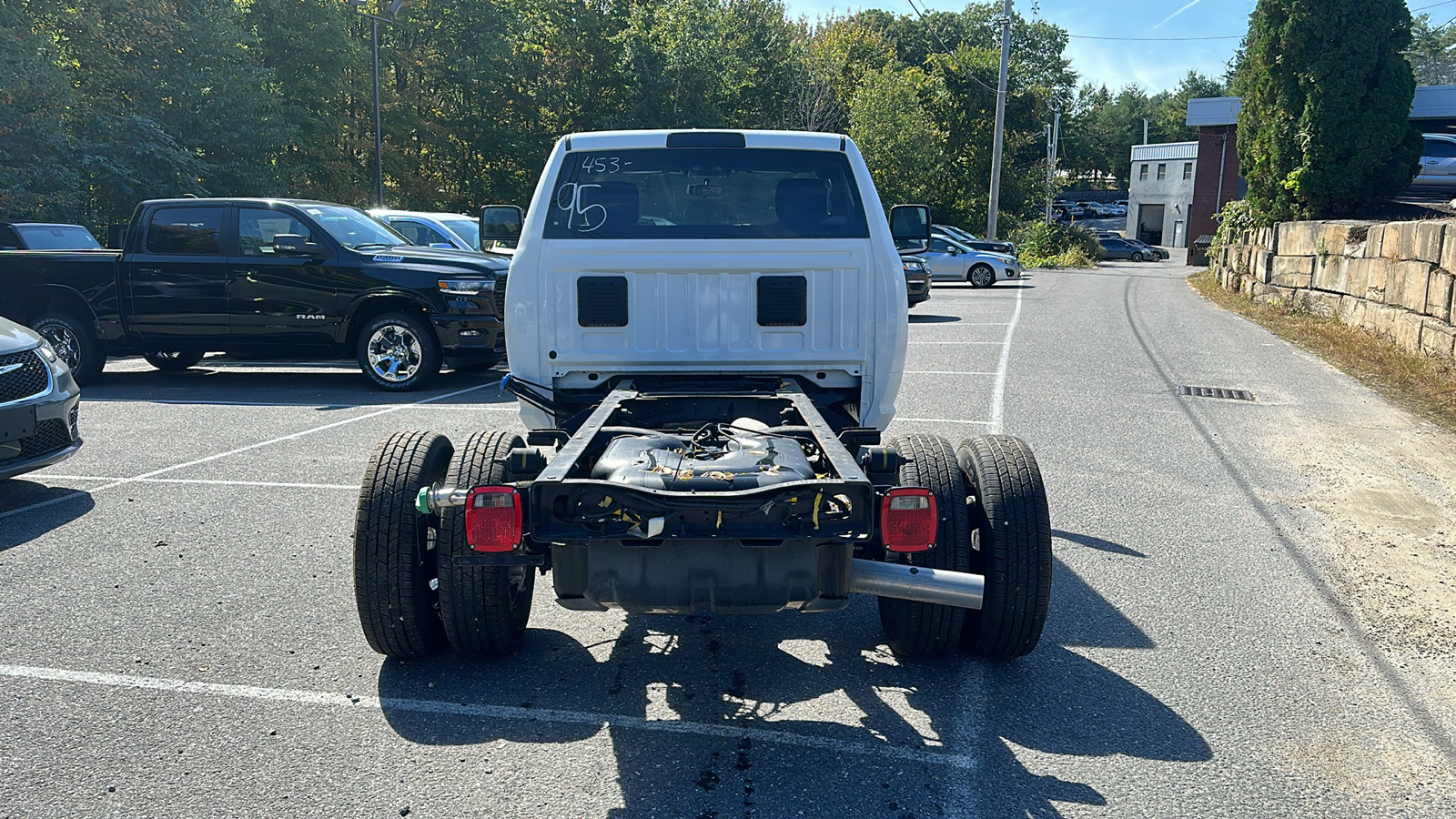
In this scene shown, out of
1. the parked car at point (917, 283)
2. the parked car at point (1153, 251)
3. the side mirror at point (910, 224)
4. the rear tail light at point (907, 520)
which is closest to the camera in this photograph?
the rear tail light at point (907, 520)

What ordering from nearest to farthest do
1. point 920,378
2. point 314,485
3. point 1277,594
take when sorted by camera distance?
point 1277,594 < point 314,485 < point 920,378

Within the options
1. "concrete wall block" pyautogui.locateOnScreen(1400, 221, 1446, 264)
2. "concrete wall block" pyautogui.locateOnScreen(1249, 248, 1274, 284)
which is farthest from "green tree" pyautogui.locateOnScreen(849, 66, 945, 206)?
"concrete wall block" pyautogui.locateOnScreen(1400, 221, 1446, 264)

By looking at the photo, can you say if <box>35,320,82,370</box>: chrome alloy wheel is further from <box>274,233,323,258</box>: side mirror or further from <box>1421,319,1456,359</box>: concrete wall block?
<box>1421,319,1456,359</box>: concrete wall block

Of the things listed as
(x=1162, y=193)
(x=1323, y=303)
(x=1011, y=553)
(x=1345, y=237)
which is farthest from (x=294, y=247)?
(x=1162, y=193)

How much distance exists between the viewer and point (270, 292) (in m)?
11.0

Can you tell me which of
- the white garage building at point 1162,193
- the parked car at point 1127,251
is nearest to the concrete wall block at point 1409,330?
the parked car at point 1127,251

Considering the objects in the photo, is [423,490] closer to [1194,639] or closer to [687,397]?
[687,397]

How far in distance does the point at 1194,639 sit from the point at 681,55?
40.0m

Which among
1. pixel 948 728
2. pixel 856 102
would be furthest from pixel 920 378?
pixel 856 102

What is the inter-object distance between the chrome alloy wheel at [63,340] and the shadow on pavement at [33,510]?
4764 millimetres

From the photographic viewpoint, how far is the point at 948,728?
3684 mm

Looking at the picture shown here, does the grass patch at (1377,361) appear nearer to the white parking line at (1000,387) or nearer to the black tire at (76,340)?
the white parking line at (1000,387)

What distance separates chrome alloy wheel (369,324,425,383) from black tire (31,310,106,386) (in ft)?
10.2

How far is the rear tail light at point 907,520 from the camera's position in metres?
3.39
